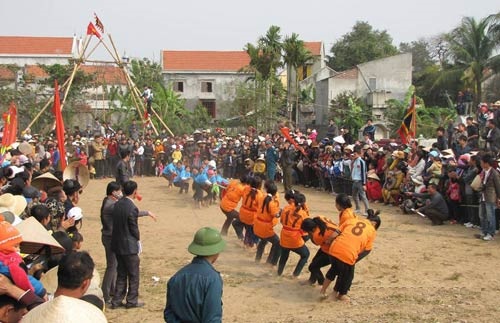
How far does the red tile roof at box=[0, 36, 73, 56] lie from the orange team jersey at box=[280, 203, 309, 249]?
165ft

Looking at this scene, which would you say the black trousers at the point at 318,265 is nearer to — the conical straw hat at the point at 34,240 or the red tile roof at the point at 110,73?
the conical straw hat at the point at 34,240

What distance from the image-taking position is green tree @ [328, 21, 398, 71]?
56.0 metres

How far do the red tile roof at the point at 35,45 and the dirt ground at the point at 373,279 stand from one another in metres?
45.0

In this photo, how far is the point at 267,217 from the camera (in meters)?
9.89

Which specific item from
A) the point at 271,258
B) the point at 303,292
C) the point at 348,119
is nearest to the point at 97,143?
the point at 348,119

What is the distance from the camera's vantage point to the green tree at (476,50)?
3303cm

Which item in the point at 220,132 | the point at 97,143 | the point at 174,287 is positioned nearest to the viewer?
the point at 174,287

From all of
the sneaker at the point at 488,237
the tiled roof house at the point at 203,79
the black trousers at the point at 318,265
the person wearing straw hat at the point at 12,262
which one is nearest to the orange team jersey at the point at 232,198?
the black trousers at the point at 318,265

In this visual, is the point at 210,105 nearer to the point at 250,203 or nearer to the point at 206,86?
the point at 206,86

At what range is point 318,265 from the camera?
8836mm

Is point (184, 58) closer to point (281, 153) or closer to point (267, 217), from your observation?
point (281, 153)

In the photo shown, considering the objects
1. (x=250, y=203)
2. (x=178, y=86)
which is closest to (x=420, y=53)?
(x=178, y=86)

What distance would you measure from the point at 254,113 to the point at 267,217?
29.9 meters

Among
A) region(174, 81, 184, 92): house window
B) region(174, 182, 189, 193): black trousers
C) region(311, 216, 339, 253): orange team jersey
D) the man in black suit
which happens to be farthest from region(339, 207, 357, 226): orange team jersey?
region(174, 81, 184, 92): house window
